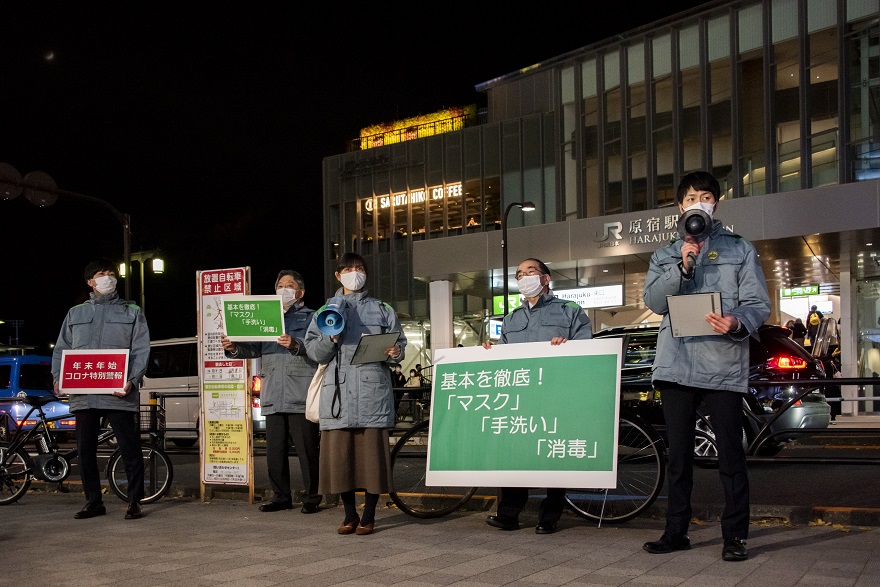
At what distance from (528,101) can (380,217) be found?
8638 millimetres

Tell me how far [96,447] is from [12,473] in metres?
2.29

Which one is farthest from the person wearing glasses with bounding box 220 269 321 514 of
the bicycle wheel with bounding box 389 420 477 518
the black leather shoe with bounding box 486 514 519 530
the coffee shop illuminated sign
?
the coffee shop illuminated sign

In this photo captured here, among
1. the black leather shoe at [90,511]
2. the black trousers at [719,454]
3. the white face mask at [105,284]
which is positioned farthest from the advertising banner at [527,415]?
the black leather shoe at [90,511]

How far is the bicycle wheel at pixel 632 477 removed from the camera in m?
6.39

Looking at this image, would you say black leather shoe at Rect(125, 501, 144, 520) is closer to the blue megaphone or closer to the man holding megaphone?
the blue megaphone

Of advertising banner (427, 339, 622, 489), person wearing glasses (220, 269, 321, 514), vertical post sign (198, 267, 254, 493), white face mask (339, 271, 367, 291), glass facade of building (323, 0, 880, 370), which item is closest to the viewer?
advertising banner (427, 339, 622, 489)

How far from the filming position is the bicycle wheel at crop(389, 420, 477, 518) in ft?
23.4

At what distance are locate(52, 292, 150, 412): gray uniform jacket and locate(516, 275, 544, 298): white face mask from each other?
3378mm

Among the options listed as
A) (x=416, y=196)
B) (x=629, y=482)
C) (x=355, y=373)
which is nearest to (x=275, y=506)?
(x=355, y=373)

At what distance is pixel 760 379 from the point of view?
9.22 metres

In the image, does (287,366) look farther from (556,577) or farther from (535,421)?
(556,577)

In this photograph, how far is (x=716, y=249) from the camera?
5320 mm

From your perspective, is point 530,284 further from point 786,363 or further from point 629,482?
point 786,363

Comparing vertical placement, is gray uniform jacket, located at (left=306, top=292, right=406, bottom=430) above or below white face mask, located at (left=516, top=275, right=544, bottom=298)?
below
